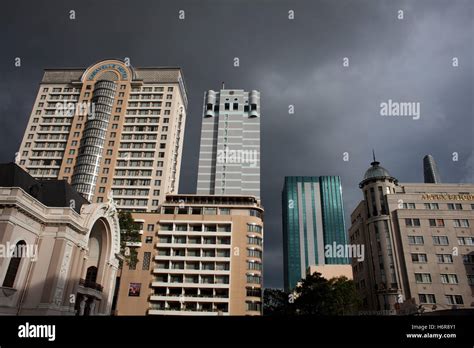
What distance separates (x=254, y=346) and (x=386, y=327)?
4892 mm

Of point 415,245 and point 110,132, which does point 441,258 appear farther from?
point 110,132

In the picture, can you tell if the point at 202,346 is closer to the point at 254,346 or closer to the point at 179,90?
the point at 254,346

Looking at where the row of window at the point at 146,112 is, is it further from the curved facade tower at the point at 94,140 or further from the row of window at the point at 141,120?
the curved facade tower at the point at 94,140

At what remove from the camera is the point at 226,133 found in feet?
477

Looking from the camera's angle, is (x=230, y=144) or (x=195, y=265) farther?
(x=230, y=144)

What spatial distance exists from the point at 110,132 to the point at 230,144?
59064mm

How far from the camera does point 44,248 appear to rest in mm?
33688

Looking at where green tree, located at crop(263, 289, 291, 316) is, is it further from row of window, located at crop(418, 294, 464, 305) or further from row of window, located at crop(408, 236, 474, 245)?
row of window, located at crop(408, 236, 474, 245)

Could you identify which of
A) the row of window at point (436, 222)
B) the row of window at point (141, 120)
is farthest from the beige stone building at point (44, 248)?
the row of window at point (141, 120)

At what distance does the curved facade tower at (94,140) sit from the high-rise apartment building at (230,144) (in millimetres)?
51086

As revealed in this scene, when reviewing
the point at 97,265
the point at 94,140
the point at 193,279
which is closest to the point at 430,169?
the point at 193,279

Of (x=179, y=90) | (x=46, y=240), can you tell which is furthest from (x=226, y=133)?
(x=46, y=240)

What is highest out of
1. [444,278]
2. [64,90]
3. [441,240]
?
[64,90]

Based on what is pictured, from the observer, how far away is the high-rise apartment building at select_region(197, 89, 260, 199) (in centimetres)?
13212
